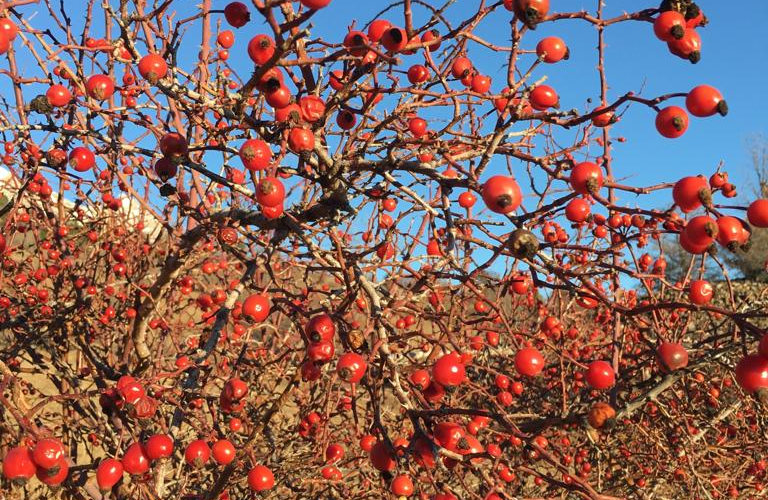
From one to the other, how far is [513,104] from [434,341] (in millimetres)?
878

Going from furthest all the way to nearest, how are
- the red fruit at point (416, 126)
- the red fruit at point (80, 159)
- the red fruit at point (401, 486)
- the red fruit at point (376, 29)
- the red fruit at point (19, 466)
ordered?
1. the red fruit at point (416, 126)
2. the red fruit at point (80, 159)
3. the red fruit at point (376, 29)
4. the red fruit at point (401, 486)
5. the red fruit at point (19, 466)

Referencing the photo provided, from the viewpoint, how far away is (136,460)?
76.3 inches

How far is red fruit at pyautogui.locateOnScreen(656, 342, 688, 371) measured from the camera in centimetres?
132

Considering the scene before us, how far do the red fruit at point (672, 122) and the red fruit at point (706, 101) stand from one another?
0.04m

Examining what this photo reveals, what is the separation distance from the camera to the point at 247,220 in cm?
243

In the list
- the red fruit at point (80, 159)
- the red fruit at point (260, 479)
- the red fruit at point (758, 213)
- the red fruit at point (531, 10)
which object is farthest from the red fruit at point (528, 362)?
the red fruit at point (80, 159)

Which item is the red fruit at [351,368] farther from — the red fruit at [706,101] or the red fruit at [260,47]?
the red fruit at [706,101]

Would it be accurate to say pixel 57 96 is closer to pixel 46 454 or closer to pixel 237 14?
pixel 237 14

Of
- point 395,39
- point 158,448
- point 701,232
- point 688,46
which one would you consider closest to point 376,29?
point 395,39

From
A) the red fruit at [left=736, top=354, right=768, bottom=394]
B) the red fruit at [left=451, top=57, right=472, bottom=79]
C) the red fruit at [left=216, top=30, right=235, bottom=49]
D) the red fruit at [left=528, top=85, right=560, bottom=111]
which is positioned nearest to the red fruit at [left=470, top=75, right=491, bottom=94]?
the red fruit at [left=451, top=57, right=472, bottom=79]

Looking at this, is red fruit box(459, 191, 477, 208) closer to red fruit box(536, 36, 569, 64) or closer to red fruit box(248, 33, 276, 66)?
red fruit box(536, 36, 569, 64)

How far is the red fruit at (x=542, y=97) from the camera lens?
1921mm

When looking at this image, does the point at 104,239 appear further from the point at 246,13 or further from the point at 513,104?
the point at 513,104

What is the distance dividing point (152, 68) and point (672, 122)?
164 cm
